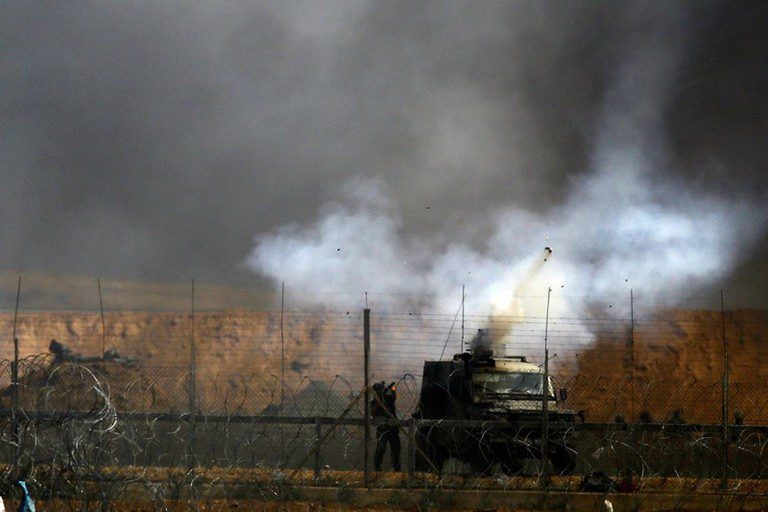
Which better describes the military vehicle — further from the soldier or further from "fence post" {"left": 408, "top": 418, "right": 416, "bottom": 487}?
the soldier

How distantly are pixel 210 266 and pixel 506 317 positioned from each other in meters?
18.2

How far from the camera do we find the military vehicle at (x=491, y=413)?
1336cm

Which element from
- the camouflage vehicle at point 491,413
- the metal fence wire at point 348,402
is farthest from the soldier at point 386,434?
the camouflage vehicle at point 491,413

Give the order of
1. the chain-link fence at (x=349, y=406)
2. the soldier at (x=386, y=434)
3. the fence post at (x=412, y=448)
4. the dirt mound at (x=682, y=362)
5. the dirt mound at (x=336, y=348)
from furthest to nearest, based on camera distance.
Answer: the dirt mound at (x=336, y=348) < the dirt mound at (x=682, y=362) < the soldier at (x=386, y=434) < the fence post at (x=412, y=448) < the chain-link fence at (x=349, y=406)

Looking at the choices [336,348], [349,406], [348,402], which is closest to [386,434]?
[349,406]

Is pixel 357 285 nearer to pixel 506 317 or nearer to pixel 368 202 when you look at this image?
pixel 368 202

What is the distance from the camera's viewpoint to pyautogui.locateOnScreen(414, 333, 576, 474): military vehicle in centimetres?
1336

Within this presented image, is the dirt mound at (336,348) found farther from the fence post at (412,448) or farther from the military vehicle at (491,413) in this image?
the fence post at (412,448)

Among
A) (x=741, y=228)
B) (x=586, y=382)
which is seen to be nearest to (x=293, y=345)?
(x=586, y=382)

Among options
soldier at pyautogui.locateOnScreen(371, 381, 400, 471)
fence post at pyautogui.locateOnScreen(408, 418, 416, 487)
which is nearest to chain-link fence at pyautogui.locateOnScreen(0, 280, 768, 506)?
fence post at pyautogui.locateOnScreen(408, 418, 416, 487)

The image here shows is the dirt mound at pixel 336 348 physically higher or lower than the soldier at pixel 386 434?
higher

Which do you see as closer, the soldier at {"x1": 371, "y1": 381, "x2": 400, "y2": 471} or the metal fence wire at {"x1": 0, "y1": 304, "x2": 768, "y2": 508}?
the metal fence wire at {"x1": 0, "y1": 304, "x2": 768, "y2": 508}

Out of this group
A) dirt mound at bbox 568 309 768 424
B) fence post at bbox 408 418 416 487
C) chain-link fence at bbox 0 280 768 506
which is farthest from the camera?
dirt mound at bbox 568 309 768 424

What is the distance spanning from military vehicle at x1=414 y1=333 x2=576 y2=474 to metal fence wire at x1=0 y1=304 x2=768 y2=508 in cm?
7
